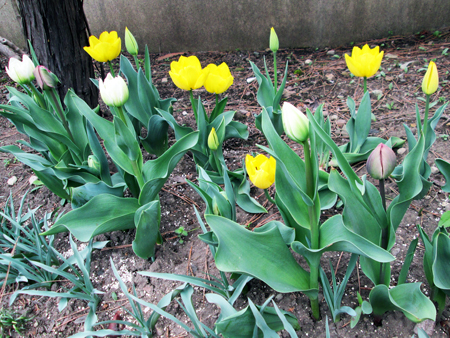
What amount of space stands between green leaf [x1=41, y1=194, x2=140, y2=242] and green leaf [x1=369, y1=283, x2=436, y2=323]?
959 millimetres

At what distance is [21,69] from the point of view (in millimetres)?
1607

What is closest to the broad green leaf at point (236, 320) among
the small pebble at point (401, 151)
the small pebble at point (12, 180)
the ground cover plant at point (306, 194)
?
the ground cover plant at point (306, 194)

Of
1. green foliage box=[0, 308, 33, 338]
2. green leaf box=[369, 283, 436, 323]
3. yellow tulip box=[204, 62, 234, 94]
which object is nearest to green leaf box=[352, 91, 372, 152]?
yellow tulip box=[204, 62, 234, 94]

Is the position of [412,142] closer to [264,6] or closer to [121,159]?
[121,159]

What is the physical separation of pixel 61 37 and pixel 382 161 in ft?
7.36

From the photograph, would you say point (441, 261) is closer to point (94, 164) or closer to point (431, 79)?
point (431, 79)

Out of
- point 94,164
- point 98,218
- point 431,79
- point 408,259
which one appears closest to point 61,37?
point 94,164

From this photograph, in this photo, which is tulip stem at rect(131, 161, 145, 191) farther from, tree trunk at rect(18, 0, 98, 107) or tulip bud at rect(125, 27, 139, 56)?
tree trunk at rect(18, 0, 98, 107)

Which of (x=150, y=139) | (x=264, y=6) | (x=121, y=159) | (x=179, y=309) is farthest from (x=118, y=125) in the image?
(x=264, y=6)

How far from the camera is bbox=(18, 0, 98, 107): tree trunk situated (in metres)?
2.17

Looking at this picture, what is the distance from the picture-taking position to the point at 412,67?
2760 mm

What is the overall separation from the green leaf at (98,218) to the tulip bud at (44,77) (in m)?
0.64

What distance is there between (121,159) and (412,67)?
2.51m

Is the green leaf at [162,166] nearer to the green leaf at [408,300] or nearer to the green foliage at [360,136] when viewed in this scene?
the green foliage at [360,136]
